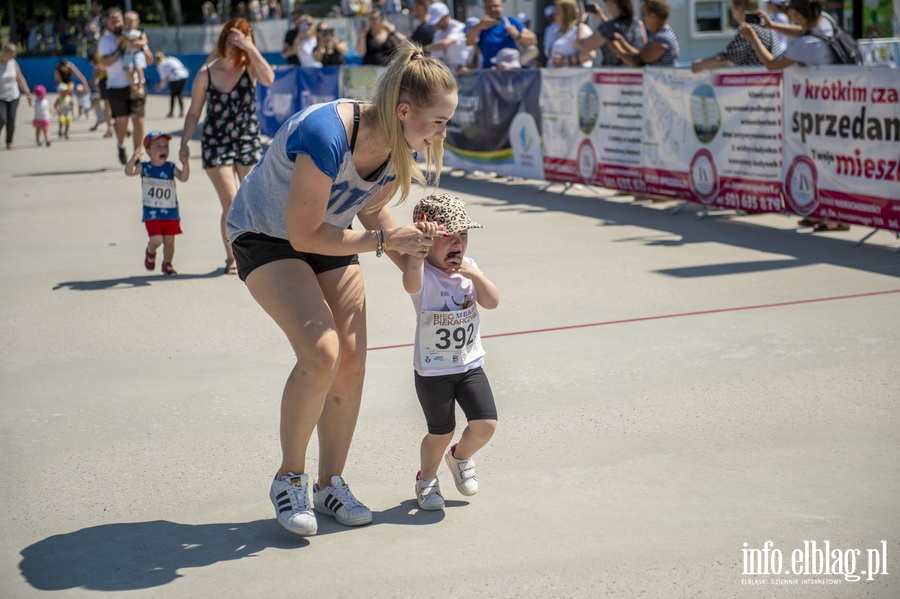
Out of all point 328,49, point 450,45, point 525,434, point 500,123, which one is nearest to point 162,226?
point 525,434

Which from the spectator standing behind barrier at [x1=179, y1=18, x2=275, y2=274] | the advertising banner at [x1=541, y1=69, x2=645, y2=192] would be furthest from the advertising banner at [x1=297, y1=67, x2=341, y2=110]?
the spectator standing behind barrier at [x1=179, y1=18, x2=275, y2=274]

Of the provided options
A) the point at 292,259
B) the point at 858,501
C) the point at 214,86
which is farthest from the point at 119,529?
the point at 214,86

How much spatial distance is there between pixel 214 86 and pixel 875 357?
16.7ft

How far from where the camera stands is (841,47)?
9.58 metres

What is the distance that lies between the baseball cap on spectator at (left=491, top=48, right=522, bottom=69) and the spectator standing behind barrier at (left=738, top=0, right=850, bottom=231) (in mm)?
5166

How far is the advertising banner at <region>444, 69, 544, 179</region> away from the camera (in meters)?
13.5

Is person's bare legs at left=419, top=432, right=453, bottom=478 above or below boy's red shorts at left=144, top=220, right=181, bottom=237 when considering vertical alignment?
below

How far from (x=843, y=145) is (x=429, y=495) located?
20.7 ft

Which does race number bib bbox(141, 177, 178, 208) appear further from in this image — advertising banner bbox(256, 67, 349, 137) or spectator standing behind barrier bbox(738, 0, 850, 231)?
advertising banner bbox(256, 67, 349, 137)

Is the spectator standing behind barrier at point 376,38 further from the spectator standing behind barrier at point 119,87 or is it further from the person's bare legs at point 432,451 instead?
the person's bare legs at point 432,451

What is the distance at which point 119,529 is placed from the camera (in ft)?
13.5

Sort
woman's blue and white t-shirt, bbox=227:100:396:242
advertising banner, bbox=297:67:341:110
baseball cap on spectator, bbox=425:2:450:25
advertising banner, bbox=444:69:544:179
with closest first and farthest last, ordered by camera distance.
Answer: woman's blue and white t-shirt, bbox=227:100:396:242 → advertising banner, bbox=444:69:544:179 → baseball cap on spectator, bbox=425:2:450:25 → advertising banner, bbox=297:67:341:110

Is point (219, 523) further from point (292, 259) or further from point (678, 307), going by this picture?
point (678, 307)

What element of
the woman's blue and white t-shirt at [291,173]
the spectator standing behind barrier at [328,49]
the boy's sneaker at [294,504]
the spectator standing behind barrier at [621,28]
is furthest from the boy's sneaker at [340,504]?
the spectator standing behind barrier at [328,49]
